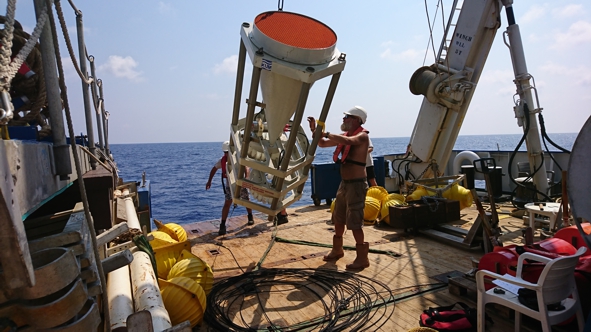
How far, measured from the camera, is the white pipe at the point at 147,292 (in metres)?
2.67

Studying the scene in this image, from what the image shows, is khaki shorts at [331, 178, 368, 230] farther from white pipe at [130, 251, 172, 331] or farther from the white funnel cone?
white pipe at [130, 251, 172, 331]

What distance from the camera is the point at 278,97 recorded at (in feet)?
12.8

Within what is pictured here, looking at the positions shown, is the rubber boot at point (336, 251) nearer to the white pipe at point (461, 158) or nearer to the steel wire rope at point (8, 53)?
the steel wire rope at point (8, 53)

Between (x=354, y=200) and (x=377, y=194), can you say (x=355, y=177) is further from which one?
(x=377, y=194)

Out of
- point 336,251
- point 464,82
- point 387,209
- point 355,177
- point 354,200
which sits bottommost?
point 336,251

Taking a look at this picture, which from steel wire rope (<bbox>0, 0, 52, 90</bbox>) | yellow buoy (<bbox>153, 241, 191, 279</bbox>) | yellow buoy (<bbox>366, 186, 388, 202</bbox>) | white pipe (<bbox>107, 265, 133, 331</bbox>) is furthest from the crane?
steel wire rope (<bbox>0, 0, 52, 90</bbox>)

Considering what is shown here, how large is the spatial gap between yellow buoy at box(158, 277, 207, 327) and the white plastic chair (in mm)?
2346

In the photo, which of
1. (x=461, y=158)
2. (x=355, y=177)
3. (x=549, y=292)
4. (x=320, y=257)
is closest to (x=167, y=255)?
(x=320, y=257)

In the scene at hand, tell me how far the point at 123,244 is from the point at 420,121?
6.28 metres

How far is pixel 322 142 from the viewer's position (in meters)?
4.50

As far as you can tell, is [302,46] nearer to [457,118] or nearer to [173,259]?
[173,259]

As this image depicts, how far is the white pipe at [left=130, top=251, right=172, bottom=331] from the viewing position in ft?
8.76

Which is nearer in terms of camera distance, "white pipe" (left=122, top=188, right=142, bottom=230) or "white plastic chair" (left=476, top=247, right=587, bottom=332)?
"white plastic chair" (left=476, top=247, right=587, bottom=332)

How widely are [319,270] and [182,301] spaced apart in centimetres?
209
